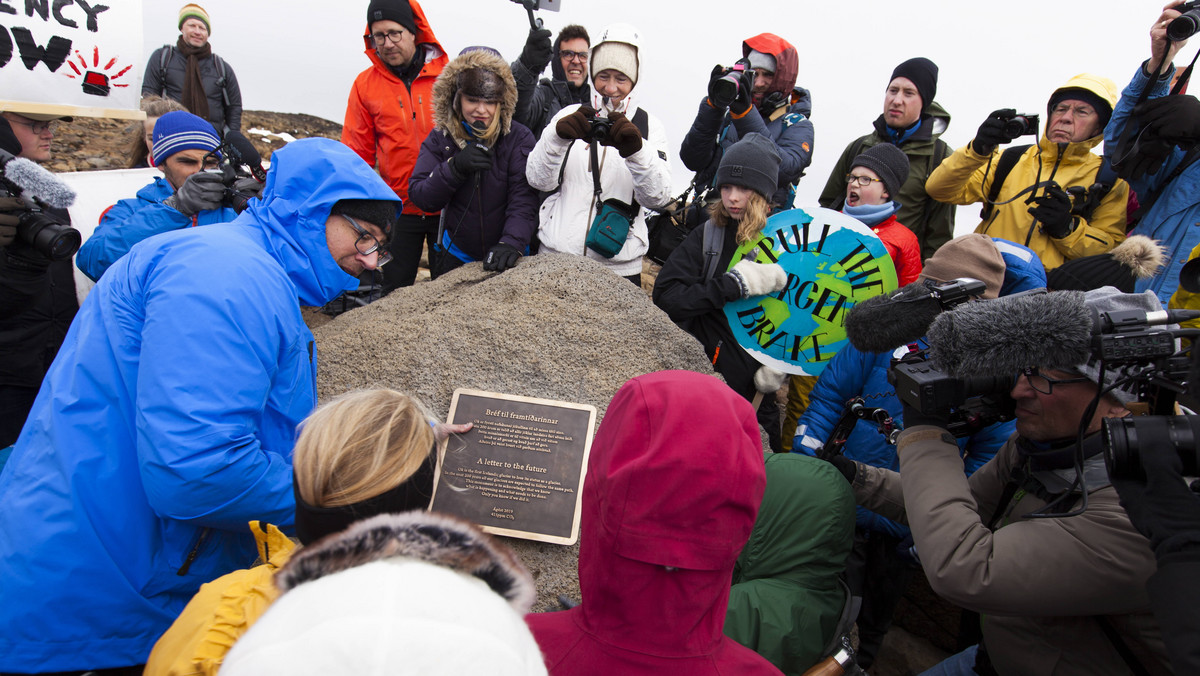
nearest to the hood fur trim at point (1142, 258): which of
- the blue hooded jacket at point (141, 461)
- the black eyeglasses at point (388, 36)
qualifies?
the blue hooded jacket at point (141, 461)

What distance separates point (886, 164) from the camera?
382cm

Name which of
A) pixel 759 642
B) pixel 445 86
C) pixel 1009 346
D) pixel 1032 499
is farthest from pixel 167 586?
pixel 445 86

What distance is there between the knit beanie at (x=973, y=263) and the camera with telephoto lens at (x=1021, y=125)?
1381 millimetres

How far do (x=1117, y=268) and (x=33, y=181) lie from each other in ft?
17.5

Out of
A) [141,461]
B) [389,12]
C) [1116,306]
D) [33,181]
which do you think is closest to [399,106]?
[389,12]

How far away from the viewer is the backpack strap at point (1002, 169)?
430 centimetres

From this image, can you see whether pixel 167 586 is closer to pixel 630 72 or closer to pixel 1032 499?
pixel 1032 499

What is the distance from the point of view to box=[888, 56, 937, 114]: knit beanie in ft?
15.0

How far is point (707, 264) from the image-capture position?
12.4 feet

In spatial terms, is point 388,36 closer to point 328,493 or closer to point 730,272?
point 730,272

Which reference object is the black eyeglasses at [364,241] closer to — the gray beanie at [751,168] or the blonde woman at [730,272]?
the blonde woman at [730,272]

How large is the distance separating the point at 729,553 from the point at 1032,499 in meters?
1.40

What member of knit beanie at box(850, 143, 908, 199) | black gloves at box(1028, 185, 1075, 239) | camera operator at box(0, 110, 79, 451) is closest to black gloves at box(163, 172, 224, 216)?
camera operator at box(0, 110, 79, 451)

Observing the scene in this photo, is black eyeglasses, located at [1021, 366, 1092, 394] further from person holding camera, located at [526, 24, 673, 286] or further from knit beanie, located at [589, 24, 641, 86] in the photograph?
knit beanie, located at [589, 24, 641, 86]
